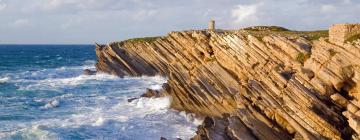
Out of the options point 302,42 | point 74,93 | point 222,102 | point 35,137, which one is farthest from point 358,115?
point 74,93

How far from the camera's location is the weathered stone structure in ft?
102

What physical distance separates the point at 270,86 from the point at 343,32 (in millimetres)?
5464

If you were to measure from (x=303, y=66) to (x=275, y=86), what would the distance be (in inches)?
85.0

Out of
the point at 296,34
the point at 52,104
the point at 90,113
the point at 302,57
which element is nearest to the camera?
the point at 302,57

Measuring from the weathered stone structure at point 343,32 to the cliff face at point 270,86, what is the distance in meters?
0.63

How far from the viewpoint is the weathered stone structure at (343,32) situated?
31.1 metres

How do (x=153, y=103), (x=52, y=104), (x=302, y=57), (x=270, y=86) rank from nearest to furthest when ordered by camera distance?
(x=270, y=86), (x=302, y=57), (x=52, y=104), (x=153, y=103)

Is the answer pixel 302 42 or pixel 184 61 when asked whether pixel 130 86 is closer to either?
pixel 184 61

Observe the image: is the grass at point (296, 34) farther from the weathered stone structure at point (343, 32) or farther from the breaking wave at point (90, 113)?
the breaking wave at point (90, 113)

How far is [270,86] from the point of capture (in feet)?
→ 104

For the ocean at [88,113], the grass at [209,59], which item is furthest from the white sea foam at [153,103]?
the grass at [209,59]

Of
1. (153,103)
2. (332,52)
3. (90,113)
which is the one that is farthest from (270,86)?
(153,103)

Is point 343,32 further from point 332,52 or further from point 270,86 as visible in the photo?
point 270,86

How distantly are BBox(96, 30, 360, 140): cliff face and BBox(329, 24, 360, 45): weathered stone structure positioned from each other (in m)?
0.63
